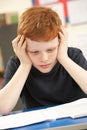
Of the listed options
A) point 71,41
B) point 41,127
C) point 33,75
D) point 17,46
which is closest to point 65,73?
point 33,75

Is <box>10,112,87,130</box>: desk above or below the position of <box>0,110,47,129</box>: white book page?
above

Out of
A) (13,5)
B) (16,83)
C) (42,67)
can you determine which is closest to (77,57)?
(42,67)

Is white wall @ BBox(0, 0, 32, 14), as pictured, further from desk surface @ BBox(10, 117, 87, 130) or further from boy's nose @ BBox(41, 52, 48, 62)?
desk surface @ BBox(10, 117, 87, 130)

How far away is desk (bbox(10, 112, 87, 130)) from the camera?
0.75m

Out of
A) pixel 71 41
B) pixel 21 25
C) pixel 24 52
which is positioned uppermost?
pixel 21 25

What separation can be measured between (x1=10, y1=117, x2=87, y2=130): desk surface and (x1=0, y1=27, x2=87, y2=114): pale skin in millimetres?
325

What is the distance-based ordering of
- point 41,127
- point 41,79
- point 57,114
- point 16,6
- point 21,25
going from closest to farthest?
point 41,127
point 57,114
point 21,25
point 41,79
point 16,6

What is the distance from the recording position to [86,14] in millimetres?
2088

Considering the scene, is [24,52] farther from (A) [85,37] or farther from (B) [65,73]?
(A) [85,37]

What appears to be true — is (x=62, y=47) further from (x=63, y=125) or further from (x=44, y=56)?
(x=63, y=125)

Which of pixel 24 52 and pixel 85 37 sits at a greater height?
pixel 24 52

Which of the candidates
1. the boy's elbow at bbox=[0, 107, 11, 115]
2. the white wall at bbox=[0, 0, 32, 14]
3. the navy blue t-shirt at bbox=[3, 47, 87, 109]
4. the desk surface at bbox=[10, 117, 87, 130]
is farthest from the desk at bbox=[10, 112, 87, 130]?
the white wall at bbox=[0, 0, 32, 14]

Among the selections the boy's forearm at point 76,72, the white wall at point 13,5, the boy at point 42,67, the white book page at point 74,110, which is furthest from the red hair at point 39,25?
the white wall at point 13,5

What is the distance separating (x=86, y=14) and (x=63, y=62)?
987 mm
